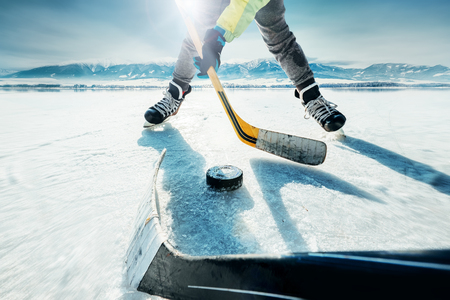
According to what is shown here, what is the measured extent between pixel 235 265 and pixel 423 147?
2232 millimetres

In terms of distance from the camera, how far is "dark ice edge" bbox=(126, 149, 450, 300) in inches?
10.1

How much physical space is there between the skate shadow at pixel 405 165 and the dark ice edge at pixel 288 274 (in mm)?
1269

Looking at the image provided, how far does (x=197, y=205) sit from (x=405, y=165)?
153 cm

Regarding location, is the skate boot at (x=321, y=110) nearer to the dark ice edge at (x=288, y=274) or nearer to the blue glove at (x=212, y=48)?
the blue glove at (x=212, y=48)

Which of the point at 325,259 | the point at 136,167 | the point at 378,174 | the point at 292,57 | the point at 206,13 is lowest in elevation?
the point at 378,174

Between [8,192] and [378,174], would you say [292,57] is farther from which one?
[8,192]

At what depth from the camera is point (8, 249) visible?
721 millimetres

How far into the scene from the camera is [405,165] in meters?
1.42

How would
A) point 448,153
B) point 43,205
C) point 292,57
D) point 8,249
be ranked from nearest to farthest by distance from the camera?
point 8,249 < point 43,205 < point 448,153 < point 292,57

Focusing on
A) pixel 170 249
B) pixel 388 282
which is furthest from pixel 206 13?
pixel 388 282

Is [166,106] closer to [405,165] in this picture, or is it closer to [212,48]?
[212,48]

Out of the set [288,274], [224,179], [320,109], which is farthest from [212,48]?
[288,274]

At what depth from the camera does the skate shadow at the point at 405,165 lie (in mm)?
1189

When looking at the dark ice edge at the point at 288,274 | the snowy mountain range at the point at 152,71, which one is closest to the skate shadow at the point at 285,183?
the dark ice edge at the point at 288,274
